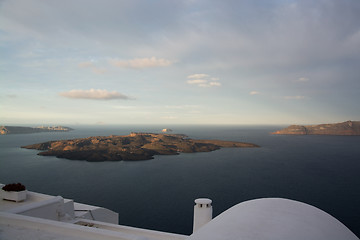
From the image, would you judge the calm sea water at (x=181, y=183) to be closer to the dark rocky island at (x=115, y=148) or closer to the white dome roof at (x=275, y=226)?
the dark rocky island at (x=115, y=148)

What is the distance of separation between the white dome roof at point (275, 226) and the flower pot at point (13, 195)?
33.9 ft

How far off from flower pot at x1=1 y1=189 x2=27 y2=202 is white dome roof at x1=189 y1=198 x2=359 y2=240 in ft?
33.9

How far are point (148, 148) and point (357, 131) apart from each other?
188 m

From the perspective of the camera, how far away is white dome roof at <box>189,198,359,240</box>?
19.1 feet

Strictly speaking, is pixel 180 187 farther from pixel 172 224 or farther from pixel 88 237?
pixel 88 237

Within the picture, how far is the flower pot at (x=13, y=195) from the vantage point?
11.5m

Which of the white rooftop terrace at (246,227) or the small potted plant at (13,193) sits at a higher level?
the white rooftop terrace at (246,227)

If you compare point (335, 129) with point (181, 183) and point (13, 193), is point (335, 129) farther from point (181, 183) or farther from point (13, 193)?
point (13, 193)

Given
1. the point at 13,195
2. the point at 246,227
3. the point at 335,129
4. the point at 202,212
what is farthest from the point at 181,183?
the point at 335,129

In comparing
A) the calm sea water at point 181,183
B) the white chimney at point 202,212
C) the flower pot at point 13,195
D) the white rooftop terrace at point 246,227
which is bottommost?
the calm sea water at point 181,183

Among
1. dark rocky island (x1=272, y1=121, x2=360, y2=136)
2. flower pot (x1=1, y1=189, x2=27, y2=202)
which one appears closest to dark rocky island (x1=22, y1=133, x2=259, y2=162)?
flower pot (x1=1, y1=189, x2=27, y2=202)

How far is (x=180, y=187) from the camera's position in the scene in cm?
4222

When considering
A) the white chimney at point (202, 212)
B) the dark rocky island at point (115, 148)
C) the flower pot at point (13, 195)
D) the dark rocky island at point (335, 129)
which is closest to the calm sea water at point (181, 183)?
the dark rocky island at point (115, 148)

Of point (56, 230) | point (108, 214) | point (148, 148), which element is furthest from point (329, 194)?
point (148, 148)
